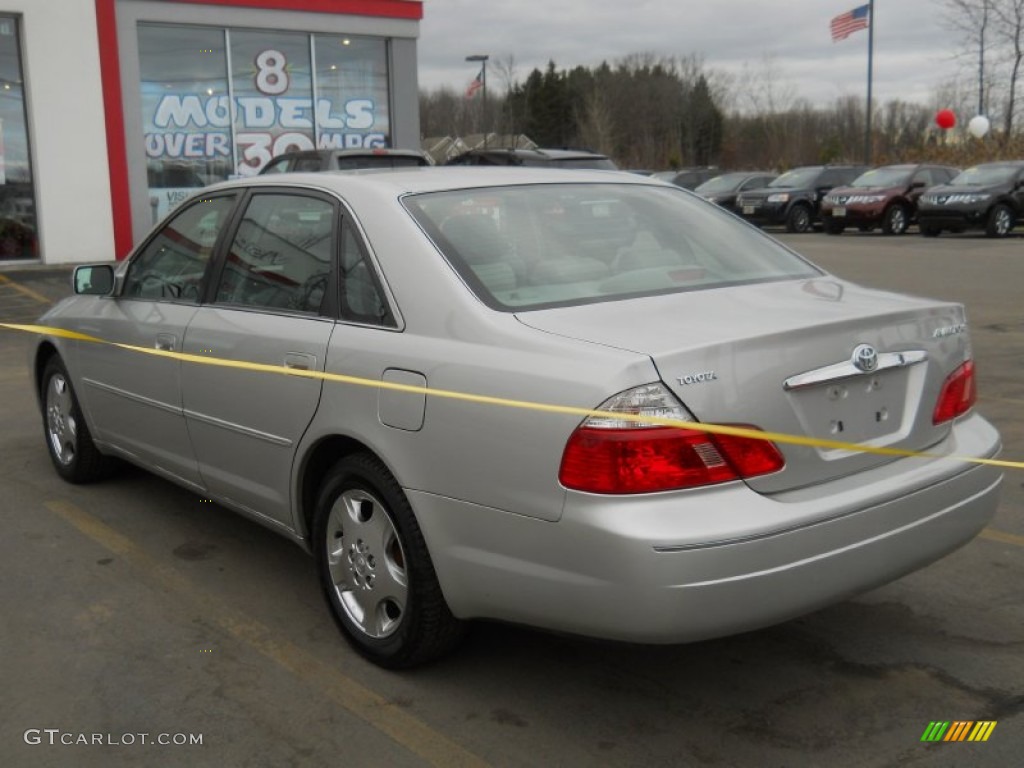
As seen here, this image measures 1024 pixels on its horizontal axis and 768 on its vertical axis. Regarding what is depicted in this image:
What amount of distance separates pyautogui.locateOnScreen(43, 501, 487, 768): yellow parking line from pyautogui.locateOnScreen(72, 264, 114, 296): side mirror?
1.13 meters

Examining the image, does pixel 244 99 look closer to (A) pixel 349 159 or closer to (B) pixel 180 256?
(A) pixel 349 159

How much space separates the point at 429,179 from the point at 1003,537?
284cm

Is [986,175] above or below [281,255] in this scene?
above

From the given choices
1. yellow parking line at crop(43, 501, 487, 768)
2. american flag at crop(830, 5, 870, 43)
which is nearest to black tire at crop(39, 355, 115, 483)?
yellow parking line at crop(43, 501, 487, 768)

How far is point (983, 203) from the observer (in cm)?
2203

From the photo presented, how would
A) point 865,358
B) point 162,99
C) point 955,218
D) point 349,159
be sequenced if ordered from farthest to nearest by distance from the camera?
point 955,218, point 162,99, point 349,159, point 865,358

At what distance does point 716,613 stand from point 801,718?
0.65m

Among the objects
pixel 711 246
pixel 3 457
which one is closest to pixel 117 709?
pixel 711 246

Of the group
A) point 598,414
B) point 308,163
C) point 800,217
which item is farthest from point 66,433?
point 800,217

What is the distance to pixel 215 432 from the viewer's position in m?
4.26

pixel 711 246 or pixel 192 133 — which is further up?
pixel 192 133

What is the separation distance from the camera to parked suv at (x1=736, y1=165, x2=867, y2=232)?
89.5ft

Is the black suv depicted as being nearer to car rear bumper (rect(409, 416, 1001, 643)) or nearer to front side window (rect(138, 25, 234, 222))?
front side window (rect(138, 25, 234, 222))

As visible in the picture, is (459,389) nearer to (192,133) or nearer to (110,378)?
(110,378)
